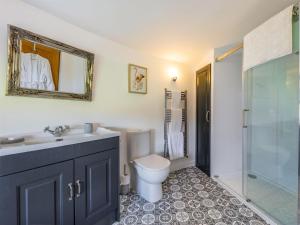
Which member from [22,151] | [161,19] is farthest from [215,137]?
[22,151]

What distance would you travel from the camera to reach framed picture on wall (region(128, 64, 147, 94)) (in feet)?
7.55

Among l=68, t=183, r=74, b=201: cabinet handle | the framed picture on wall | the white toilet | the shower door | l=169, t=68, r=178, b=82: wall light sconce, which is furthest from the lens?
l=169, t=68, r=178, b=82: wall light sconce

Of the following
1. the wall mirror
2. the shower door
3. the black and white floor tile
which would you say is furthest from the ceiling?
the black and white floor tile

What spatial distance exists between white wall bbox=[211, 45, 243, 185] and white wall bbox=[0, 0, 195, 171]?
528 millimetres

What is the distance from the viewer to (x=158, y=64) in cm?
266

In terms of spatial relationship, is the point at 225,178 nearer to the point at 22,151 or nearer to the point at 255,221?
the point at 255,221

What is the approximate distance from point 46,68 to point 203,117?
2349 millimetres

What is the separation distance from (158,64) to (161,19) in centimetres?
102

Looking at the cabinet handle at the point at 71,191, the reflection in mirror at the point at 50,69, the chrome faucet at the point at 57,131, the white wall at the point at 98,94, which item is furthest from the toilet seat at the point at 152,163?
the reflection in mirror at the point at 50,69

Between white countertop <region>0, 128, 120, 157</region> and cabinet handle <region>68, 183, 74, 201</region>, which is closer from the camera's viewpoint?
white countertop <region>0, 128, 120, 157</region>

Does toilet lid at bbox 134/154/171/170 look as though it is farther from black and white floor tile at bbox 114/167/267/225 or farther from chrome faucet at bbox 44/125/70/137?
chrome faucet at bbox 44/125/70/137

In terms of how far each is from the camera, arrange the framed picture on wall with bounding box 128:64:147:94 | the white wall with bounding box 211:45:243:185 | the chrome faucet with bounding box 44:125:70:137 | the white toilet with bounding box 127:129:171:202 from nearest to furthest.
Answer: the chrome faucet with bounding box 44:125:70:137, the white toilet with bounding box 127:129:171:202, the framed picture on wall with bounding box 128:64:147:94, the white wall with bounding box 211:45:243:185

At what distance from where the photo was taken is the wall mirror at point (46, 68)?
134 cm

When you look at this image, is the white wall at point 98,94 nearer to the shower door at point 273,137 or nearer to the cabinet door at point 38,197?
the cabinet door at point 38,197
